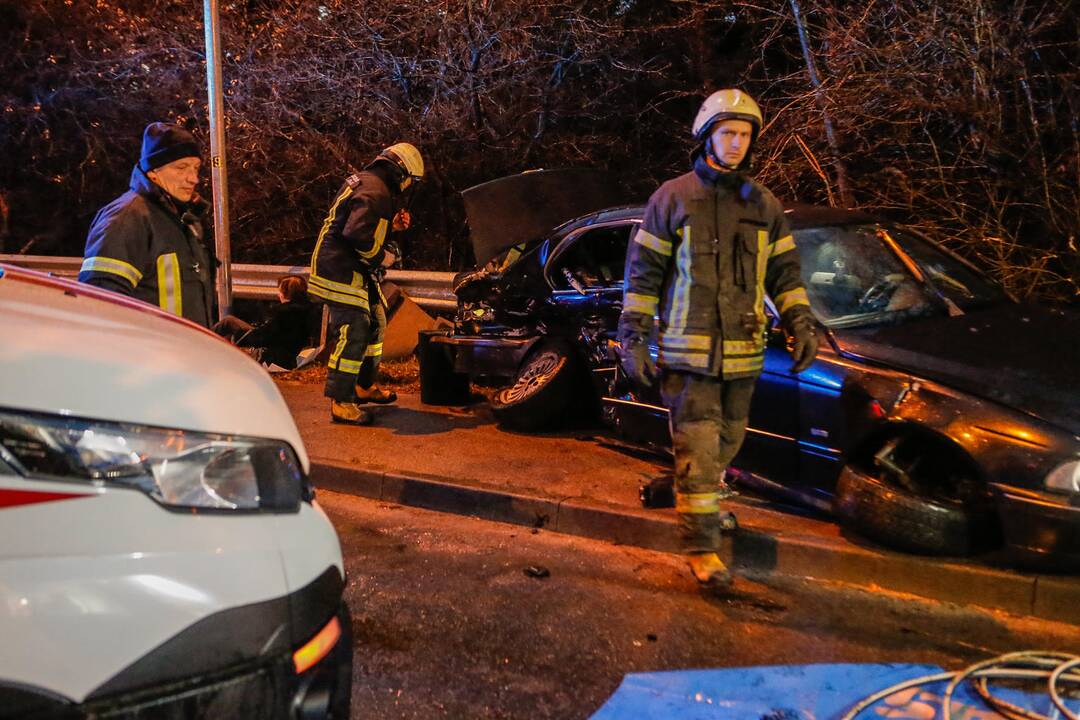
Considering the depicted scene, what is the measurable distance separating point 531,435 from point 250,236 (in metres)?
8.44

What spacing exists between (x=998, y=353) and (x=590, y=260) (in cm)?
269

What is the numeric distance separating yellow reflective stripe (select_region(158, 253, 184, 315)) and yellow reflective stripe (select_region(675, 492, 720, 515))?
7.66 ft

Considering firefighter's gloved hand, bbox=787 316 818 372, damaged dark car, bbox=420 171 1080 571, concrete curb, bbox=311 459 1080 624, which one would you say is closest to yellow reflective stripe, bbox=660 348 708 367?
firefighter's gloved hand, bbox=787 316 818 372

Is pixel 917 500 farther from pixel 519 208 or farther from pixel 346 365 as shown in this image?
pixel 346 365

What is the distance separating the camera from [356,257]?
257 inches

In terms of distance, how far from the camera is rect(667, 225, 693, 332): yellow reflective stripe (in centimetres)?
407

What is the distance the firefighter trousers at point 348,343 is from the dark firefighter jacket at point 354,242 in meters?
0.08

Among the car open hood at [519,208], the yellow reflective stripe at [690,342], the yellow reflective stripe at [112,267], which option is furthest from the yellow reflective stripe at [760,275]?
the car open hood at [519,208]

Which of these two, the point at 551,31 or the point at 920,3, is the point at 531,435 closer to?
the point at 920,3

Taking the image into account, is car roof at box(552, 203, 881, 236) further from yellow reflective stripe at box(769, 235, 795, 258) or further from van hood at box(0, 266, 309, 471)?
van hood at box(0, 266, 309, 471)

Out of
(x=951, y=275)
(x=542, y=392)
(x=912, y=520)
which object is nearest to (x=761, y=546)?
(x=912, y=520)

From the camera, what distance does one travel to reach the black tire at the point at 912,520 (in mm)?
4020

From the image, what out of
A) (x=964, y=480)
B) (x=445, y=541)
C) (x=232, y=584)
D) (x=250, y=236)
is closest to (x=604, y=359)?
(x=445, y=541)

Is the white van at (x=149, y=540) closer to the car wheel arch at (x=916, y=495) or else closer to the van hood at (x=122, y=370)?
the van hood at (x=122, y=370)
